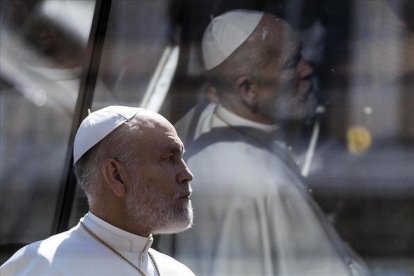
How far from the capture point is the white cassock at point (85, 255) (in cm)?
238

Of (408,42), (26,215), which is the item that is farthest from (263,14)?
(26,215)

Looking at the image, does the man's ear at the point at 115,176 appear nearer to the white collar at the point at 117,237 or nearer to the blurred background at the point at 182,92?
the white collar at the point at 117,237

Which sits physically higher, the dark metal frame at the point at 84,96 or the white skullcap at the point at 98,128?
the white skullcap at the point at 98,128

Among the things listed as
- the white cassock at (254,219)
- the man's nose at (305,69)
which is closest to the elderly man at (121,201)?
the white cassock at (254,219)

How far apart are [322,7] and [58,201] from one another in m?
1.01

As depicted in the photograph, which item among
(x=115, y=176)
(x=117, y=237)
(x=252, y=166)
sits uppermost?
(x=115, y=176)

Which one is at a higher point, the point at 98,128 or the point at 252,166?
the point at 98,128

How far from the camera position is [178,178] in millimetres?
2406

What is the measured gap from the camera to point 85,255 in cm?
243

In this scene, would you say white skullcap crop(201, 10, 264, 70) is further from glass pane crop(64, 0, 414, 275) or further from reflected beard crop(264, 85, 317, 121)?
reflected beard crop(264, 85, 317, 121)

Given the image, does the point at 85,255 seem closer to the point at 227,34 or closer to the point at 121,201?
the point at 121,201

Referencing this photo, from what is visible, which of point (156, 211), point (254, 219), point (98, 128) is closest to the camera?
point (156, 211)

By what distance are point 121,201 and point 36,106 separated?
1.28 meters

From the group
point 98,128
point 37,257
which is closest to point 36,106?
point 98,128
